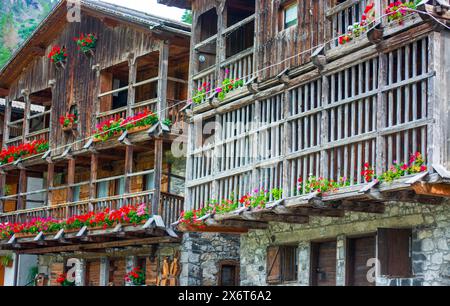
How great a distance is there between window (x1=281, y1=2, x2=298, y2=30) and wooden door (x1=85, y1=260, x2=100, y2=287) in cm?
1170

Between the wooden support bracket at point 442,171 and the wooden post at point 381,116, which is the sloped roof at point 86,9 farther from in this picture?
the wooden support bracket at point 442,171

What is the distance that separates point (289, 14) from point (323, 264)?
5159 millimetres

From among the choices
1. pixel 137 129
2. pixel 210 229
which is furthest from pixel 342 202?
pixel 137 129

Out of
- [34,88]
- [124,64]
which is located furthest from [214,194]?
[34,88]

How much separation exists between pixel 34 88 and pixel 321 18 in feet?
49.3

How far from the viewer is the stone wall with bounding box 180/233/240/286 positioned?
23.1 meters

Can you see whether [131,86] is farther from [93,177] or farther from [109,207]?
[109,207]

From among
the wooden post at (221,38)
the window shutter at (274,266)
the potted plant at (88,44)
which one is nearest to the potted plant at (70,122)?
the potted plant at (88,44)

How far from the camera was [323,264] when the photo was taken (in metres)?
18.5

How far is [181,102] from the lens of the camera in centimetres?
2378

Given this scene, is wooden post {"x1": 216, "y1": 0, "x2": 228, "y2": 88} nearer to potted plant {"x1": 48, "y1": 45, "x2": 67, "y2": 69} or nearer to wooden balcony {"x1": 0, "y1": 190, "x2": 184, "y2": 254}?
wooden balcony {"x1": 0, "y1": 190, "x2": 184, "y2": 254}

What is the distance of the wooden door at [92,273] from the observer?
90.3 ft

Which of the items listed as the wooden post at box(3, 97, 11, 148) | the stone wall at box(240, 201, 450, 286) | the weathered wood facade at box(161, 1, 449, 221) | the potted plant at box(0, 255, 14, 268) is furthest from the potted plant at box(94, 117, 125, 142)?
the potted plant at box(0, 255, 14, 268)

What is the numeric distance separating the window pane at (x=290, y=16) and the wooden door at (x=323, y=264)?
4527mm
